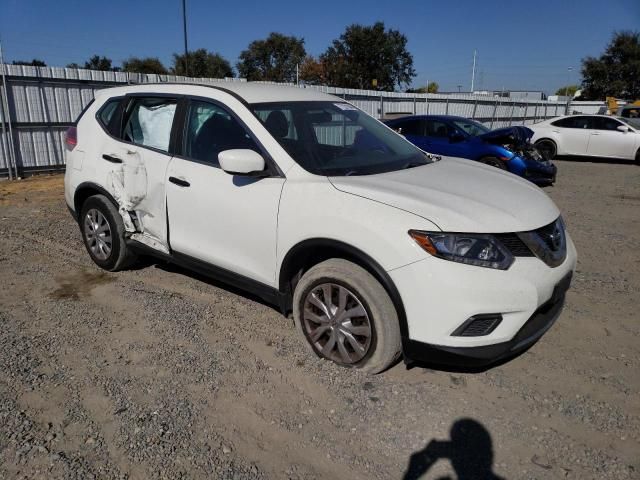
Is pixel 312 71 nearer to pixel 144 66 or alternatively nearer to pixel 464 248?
pixel 144 66

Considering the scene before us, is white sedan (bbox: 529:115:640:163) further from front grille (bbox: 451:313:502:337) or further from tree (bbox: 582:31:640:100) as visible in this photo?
tree (bbox: 582:31:640:100)

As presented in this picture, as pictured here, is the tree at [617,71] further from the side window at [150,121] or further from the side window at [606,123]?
the side window at [150,121]

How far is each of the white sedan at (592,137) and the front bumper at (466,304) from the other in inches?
558

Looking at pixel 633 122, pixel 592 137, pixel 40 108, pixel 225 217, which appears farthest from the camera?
pixel 633 122

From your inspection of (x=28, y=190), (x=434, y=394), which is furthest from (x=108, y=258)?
(x=28, y=190)

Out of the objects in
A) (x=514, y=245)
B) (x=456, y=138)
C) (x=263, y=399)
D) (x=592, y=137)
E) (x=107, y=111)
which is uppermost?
(x=107, y=111)

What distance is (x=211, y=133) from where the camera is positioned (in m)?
3.77

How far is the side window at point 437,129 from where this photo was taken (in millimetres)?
10961

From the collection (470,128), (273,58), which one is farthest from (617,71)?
(470,128)

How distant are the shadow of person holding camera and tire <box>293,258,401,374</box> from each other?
57cm

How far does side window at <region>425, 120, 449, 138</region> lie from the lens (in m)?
11.0

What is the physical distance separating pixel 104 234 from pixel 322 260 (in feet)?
8.18

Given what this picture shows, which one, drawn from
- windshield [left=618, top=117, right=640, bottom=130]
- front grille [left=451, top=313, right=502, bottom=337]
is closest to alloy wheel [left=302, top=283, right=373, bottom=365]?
front grille [left=451, top=313, right=502, bottom=337]

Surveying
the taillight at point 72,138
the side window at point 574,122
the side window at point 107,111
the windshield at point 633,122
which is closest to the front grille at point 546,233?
the side window at point 107,111
